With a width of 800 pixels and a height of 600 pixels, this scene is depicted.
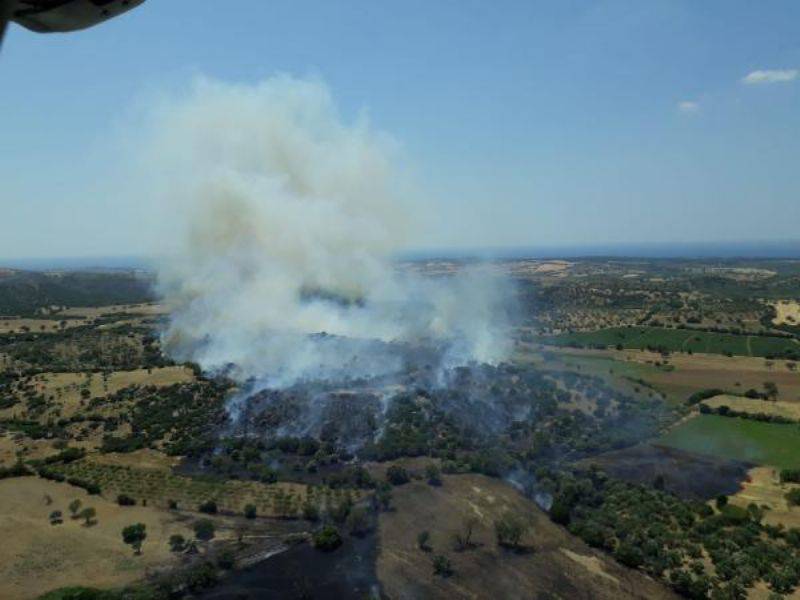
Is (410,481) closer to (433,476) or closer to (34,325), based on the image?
(433,476)

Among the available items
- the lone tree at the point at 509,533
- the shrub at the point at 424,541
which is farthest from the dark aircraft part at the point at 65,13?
the lone tree at the point at 509,533

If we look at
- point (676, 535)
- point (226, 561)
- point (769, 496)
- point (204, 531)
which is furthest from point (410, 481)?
point (769, 496)

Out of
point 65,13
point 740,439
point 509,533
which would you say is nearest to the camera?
point 65,13

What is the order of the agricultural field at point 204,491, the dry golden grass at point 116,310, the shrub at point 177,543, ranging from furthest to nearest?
the dry golden grass at point 116,310
the agricultural field at point 204,491
the shrub at point 177,543

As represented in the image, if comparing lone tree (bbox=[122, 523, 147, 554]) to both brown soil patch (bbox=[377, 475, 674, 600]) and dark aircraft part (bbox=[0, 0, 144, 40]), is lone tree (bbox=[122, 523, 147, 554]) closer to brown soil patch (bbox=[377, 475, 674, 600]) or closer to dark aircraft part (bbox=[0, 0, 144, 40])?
brown soil patch (bbox=[377, 475, 674, 600])

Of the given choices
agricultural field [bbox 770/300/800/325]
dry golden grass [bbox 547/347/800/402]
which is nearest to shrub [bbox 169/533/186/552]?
dry golden grass [bbox 547/347/800/402]

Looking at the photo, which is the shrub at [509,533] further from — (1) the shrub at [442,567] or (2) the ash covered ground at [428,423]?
(2) the ash covered ground at [428,423]
